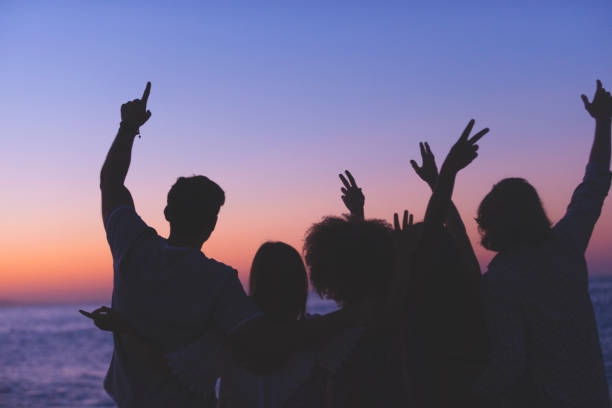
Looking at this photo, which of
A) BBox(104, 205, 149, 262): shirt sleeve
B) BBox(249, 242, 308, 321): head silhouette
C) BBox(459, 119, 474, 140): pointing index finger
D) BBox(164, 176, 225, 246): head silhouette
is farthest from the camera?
BBox(459, 119, 474, 140): pointing index finger

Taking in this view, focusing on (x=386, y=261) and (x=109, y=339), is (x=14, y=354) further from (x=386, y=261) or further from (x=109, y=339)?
(x=386, y=261)

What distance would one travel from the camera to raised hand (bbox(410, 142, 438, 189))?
2523mm

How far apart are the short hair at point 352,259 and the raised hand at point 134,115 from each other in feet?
2.93

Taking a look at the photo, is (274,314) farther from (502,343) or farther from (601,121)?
(601,121)

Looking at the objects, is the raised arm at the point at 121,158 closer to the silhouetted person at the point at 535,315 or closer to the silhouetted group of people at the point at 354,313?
the silhouetted group of people at the point at 354,313

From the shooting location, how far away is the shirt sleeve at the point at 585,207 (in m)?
2.34

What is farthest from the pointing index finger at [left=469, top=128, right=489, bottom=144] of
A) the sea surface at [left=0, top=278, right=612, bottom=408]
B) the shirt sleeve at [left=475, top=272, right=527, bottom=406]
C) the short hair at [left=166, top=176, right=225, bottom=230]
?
the sea surface at [left=0, top=278, right=612, bottom=408]

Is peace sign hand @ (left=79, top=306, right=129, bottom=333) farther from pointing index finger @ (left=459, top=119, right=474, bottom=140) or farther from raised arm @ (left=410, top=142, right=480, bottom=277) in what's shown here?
pointing index finger @ (left=459, top=119, right=474, bottom=140)

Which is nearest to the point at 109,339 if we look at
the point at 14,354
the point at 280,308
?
the point at 14,354

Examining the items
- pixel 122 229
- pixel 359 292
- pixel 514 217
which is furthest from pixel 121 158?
pixel 514 217

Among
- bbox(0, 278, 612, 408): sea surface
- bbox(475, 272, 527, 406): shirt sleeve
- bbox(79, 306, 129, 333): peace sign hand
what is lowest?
bbox(0, 278, 612, 408): sea surface

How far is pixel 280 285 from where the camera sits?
1981mm

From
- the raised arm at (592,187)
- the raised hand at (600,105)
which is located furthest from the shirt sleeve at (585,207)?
the raised hand at (600,105)

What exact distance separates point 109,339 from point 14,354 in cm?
701
